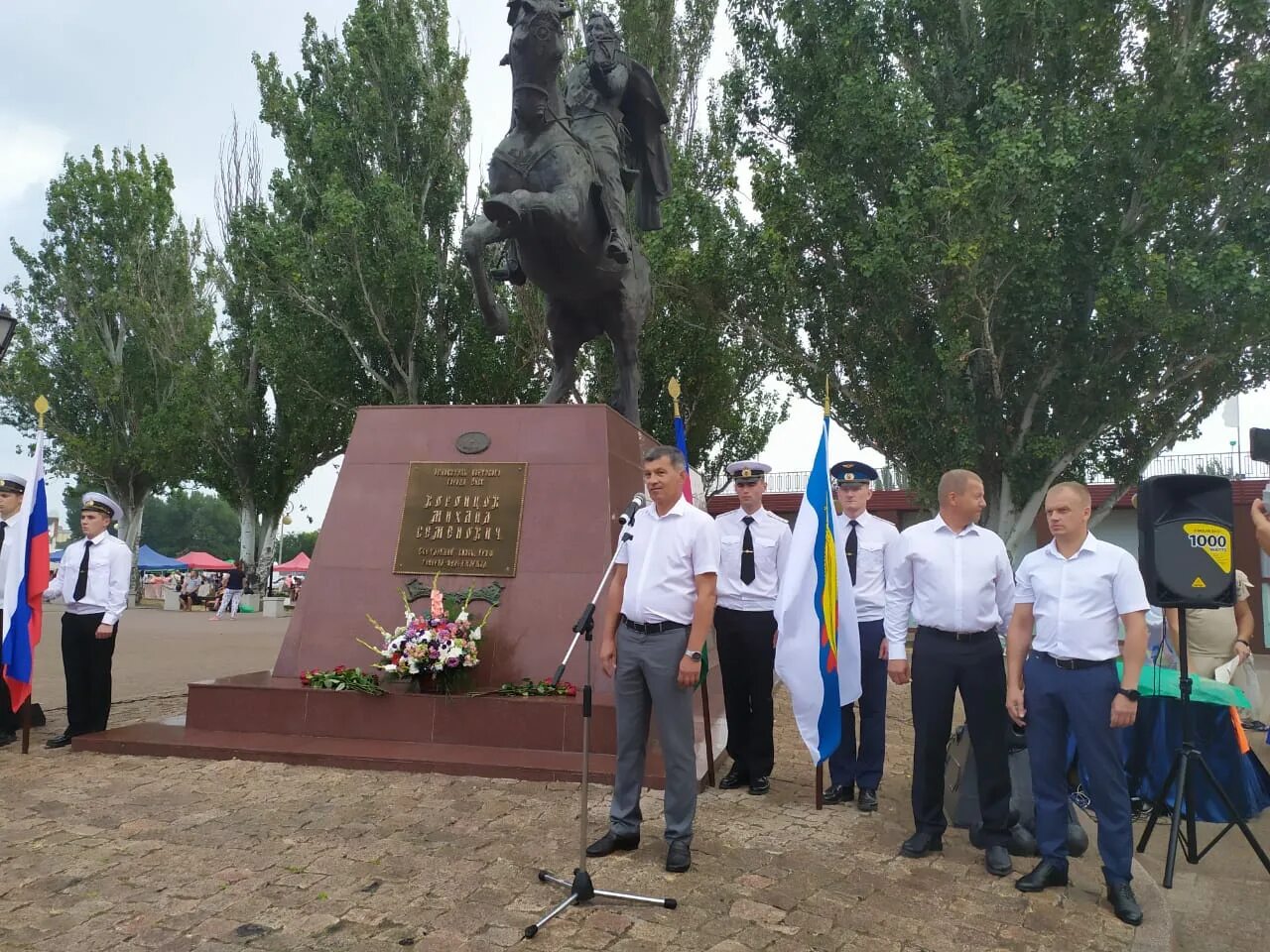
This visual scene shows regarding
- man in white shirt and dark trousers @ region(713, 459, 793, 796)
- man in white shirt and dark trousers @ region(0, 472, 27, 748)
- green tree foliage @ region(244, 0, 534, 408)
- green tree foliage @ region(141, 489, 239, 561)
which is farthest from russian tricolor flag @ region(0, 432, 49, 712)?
green tree foliage @ region(141, 489, 239, 561)

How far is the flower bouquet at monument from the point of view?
4.97 m

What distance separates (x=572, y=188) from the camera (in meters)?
6.26

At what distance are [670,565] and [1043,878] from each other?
1809mm

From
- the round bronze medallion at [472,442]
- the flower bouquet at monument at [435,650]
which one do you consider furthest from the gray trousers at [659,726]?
the round bronze medallion at [472,442]

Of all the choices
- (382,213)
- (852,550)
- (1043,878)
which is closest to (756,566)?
(852,550)

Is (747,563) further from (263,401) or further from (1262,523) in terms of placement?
(263,401)

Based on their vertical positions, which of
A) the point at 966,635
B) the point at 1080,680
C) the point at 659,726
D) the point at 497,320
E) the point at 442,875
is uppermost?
the point at 497,320

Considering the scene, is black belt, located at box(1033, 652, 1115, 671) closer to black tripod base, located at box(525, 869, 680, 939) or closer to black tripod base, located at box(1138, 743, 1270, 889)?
black tripod base, located at box(1138, 743, 1270, 889)

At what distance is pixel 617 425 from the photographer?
20.6 ft

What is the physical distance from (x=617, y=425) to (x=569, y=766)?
252cm

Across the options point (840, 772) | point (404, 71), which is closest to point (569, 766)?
point (840, 772)

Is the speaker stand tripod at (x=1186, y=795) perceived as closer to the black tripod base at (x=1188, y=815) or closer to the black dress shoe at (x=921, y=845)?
the black tripod base at (x=1188, y=815)

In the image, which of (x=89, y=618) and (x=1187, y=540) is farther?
(x=89, y=618)

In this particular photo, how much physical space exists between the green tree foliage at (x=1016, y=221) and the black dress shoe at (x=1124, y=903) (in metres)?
11.4
